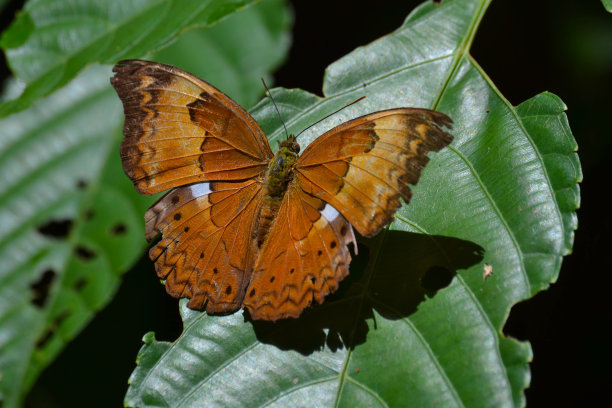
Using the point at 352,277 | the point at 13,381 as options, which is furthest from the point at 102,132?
the point at 352,277

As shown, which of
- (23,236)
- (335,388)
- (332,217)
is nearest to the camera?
(335,388)

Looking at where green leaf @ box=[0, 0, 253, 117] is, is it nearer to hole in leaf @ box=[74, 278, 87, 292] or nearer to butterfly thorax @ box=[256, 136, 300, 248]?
butterfly thorax @ box=[256, 136, 300, 248]

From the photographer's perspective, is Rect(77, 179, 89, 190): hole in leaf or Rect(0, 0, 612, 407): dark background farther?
Rect(0, 0, 612, 407): dark background

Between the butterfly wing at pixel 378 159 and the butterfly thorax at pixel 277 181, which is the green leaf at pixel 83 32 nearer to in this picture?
the butterfly thorax at pixel 277 181

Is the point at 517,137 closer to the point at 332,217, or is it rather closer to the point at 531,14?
the point at 332,217

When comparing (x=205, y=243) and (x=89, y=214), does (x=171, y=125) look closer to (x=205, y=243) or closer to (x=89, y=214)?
(x=205, y=243)

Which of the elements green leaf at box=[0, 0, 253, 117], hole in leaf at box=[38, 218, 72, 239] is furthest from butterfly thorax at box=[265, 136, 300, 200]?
hole in leaf at box=[38, 218, 72, 239]

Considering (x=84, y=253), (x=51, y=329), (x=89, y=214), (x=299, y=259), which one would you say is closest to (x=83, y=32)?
(x=89, y=214)
